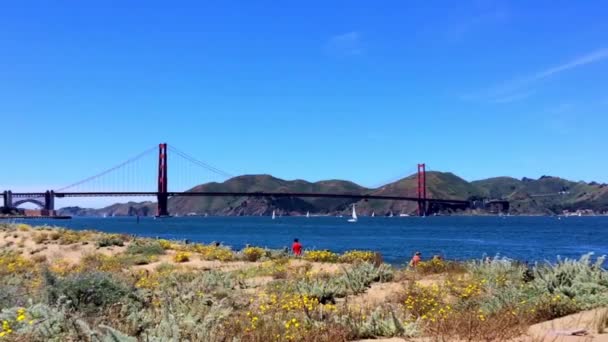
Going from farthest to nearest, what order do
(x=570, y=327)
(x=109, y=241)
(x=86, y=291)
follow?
(x=109, y=241) → (x=86, y=291) → (x=570, y=327)

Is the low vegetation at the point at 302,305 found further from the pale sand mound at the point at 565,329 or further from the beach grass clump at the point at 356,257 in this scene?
the beach grass clump at the point at 356,257

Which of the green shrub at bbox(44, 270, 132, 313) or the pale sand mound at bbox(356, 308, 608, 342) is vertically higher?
the green shrub at bbox(44, 270, 132, 313)

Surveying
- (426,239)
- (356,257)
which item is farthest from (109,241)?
(426,239)

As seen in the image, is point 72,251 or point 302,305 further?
point 72,251

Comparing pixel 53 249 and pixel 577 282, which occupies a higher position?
pixel 577 282

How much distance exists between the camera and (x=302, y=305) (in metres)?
8.75

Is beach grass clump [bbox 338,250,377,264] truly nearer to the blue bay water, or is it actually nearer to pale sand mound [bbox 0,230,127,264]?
the blue bay water

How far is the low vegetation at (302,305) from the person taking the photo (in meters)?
6.57

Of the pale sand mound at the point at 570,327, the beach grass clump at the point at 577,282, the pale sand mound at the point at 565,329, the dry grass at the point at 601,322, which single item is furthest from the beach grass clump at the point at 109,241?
the dry grass at the point at 601,322

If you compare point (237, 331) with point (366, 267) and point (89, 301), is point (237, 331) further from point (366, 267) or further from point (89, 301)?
point (366, 267)

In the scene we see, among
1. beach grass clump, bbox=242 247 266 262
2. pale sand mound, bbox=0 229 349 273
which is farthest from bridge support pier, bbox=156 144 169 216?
beach grass clump, bbox=242 247 266 262

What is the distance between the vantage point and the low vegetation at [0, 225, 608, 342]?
6.57 meters

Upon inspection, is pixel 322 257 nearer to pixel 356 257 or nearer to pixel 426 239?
pixel 356 257

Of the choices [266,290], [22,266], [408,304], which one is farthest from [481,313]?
[22,266]
